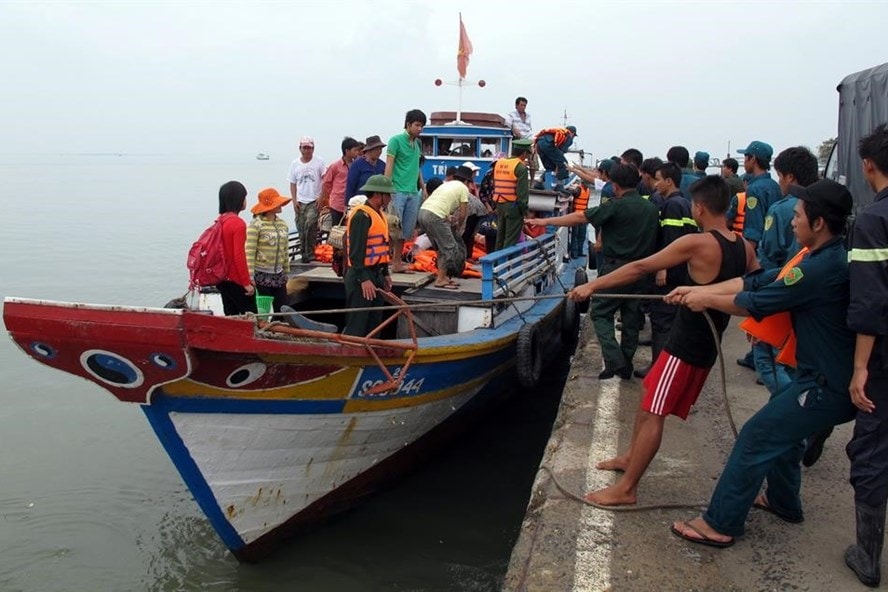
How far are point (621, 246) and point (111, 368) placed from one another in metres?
3.78

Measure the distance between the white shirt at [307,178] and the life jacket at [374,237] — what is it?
3.27 m

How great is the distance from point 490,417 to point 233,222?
3.98 m

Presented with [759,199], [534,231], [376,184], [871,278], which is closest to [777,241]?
[759,199]

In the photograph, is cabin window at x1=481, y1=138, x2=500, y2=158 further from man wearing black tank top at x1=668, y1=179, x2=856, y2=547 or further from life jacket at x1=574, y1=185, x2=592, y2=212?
man wearing black tank top at x1=668, y1=179, x2=856, y2=547

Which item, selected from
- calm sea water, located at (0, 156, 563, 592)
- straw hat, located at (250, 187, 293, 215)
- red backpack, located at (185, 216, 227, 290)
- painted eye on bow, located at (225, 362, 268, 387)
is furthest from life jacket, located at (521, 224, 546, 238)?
painted eye on bow, located at (225, 362, 268, 387)

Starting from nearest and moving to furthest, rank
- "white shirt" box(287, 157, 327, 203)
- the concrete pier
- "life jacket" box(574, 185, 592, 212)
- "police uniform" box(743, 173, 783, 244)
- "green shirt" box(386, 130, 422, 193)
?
1. the concrete pier
2. "police uniform" box(743, 173, 783, 244)
3. "green shirt" box(386, 130, 422, 193)
4. "white shirt" box(287, 157, 327, 203)
5. "life jacket" box(574, 185, 592, 212)

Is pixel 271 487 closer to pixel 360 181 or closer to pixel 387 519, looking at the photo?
pixel 387 519

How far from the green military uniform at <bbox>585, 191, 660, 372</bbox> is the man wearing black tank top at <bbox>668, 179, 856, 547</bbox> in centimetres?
229

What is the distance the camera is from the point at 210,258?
4.75 metres

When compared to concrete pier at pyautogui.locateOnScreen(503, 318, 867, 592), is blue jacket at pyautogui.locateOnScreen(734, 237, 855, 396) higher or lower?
higher

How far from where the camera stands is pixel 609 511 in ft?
11.8

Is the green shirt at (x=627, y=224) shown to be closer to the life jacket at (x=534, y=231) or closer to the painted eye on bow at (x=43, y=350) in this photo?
the life jacket at (x=534, y=231)

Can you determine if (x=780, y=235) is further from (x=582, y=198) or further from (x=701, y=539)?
(x=582, y=198)

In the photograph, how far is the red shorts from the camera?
3484mm
